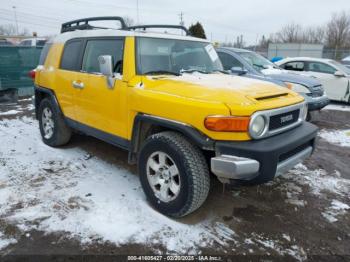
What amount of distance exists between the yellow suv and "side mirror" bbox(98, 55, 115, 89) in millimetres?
12

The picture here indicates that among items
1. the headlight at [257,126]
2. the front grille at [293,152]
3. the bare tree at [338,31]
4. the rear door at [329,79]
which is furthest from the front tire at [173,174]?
the bare tree at [338,31]

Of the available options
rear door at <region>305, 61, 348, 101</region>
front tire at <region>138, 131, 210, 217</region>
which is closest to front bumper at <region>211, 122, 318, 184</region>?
front tire at <region>138, 131, 210, 217</region>

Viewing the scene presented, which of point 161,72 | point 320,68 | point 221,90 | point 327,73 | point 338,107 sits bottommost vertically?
point 338,107

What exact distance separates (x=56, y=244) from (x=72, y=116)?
7.55 ft

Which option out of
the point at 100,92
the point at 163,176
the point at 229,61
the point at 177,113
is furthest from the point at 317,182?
the point at 229,61

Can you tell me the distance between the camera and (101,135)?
4.20 m

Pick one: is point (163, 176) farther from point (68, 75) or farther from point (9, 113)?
point (9, 113)

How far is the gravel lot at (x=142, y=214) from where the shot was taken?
2.89 metres

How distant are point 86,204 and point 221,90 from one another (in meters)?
2.00

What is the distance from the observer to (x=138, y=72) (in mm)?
3559

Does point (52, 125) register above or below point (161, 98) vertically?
below

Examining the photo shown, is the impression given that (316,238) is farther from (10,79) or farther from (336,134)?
(10,79)

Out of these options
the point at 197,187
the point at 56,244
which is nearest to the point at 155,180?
the point at 197,187

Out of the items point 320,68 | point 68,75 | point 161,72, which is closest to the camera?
point 161,72
